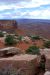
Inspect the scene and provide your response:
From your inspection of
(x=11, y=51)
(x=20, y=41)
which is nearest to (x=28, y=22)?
(x=20, y=41)

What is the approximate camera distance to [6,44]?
30328 millimetres

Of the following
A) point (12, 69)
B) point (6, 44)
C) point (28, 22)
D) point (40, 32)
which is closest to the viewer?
point (12, 69)

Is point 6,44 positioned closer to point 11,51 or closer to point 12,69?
point 11,51

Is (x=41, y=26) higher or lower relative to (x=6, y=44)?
lower

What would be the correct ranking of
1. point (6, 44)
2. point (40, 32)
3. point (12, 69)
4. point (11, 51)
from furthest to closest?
point (40, 32) < point (6, 44) < point (11, 51) < point (12, 69)

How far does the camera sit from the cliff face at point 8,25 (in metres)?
62.1

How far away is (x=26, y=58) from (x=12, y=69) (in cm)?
116

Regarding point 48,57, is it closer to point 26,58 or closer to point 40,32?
point 26,58

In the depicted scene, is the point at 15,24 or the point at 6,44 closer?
the point at 6,44

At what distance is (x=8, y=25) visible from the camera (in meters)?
64.7

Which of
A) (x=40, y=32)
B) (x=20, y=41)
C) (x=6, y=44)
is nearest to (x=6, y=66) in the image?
(x=6, y=44)

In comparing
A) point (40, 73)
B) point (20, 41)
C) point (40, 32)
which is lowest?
point (40, 32)

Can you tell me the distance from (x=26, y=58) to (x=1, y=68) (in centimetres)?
137

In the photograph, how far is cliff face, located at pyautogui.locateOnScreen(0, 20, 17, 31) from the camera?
6209 cm
